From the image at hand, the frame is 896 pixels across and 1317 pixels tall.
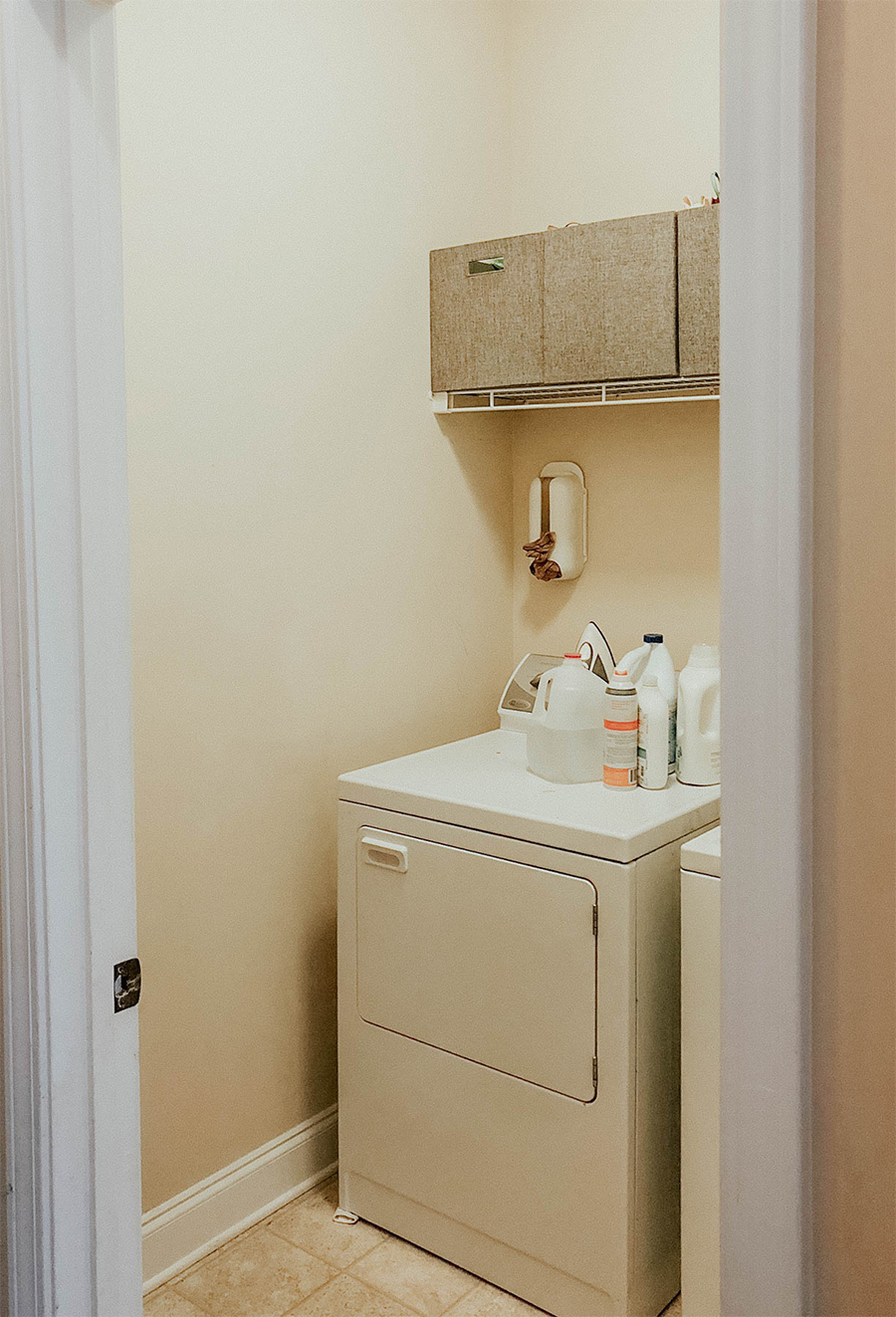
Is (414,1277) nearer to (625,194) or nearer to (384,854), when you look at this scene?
(384,854)

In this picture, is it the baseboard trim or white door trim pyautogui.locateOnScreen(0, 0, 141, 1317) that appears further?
the baseboard trim

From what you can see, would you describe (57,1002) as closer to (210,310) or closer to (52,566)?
(52,566)

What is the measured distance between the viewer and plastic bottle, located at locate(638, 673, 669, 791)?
2092 millimetres

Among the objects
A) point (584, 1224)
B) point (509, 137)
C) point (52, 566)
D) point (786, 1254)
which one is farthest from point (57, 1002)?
point (509, 137)

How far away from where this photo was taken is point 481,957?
6.51ft

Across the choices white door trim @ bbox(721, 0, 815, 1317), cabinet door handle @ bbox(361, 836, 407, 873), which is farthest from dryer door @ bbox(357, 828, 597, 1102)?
white door trim @ bbox(721, 0, 815, 1317)

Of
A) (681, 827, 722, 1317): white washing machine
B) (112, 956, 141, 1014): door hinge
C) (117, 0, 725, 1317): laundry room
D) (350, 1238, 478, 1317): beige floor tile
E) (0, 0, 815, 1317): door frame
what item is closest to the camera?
(0, 0, 815, 1317): door frame

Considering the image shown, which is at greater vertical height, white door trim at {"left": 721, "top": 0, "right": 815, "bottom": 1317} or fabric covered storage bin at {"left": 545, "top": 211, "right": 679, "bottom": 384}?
fabric covered storage bin at {"left": 545, "top": 211, "right": 679, "bottom": 384}

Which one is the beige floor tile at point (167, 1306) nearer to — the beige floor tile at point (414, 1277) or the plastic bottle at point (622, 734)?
the beige floor tile at point (414, 1277)

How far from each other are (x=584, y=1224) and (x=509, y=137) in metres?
2.38

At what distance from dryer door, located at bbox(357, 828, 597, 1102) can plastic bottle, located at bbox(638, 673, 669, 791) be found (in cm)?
33

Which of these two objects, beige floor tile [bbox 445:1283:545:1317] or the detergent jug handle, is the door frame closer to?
beige floor tile [bbox 445:1283:545:1317]

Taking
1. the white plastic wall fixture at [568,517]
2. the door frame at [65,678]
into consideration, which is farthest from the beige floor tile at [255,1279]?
the white plastic wall fixture at [568,517]

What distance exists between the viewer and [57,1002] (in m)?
1.17
